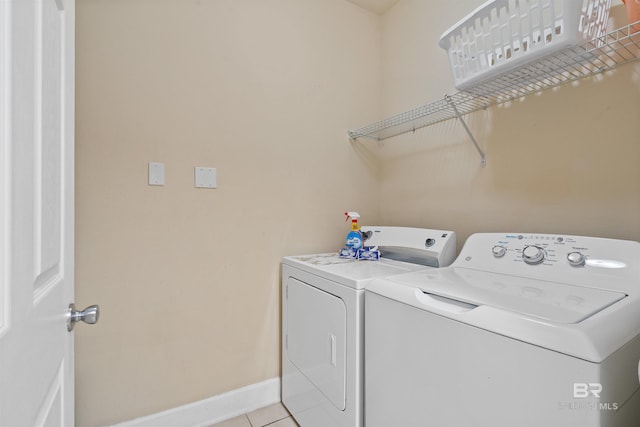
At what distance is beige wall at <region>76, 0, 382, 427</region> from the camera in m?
1.37

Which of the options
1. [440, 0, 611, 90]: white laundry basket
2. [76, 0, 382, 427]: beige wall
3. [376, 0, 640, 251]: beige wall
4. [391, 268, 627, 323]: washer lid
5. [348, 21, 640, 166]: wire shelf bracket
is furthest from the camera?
[76, 0, 382, 427]: beige wall

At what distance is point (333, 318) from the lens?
130cm

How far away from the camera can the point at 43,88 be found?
0.56 metres

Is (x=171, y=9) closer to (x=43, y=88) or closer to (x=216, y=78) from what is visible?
(x=216, y=78)

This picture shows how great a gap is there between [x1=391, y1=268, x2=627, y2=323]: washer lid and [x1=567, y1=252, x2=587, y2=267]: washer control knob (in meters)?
0.10

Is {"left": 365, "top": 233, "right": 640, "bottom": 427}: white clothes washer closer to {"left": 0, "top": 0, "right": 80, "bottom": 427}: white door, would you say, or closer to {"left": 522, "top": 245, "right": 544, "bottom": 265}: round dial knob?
{"left": 522, "top": 245, "right": 544, "bottom": 265}: round dial knob

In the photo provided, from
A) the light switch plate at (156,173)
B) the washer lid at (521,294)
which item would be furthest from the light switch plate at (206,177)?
the washer lid at (521,294)

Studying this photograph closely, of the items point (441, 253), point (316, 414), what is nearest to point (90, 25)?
point (441, 253)

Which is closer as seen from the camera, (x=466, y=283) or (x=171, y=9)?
(x=466, y=283)

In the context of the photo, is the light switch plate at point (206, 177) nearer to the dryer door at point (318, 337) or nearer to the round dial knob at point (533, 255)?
the dryer door at point (318, 337)

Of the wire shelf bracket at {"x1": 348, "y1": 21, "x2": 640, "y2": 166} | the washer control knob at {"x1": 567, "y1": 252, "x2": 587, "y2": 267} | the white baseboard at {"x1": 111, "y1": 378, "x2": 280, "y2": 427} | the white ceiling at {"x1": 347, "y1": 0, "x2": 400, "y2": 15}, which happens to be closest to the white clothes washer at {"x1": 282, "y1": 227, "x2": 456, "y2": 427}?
the white baseboard at {"x1": 111, "y1": 378, "x2": 280, "y2": 427}

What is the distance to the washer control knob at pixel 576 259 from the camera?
39.7 inches

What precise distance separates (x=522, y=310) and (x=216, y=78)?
1711 mm

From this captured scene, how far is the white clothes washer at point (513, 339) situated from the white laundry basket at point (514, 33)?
66cm
